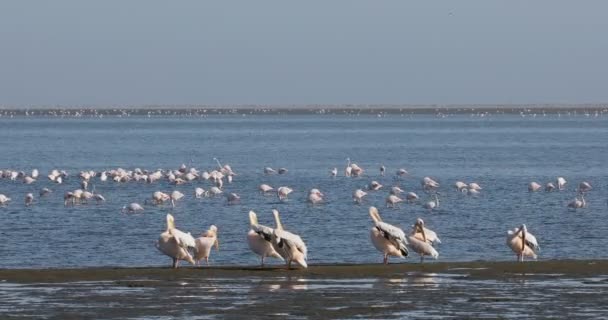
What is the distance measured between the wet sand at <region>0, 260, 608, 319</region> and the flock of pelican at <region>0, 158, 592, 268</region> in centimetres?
55

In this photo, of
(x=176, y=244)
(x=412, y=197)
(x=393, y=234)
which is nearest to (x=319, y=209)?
(x=412, y=197)

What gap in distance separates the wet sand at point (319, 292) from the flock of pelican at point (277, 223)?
1.79 feet

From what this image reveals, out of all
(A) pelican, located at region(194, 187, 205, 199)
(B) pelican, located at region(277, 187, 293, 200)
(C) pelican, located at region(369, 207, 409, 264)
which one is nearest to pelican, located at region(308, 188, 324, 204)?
(B) pelican, located at region(277, 187, 293, 200)

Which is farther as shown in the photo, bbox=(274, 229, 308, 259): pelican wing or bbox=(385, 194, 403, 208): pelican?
bbox=(385, 194, 403, 208): pelican

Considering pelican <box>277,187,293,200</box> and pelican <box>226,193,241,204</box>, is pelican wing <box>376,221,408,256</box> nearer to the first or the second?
pelican <box>226,193,241,204</box>

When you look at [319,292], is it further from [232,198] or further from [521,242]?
[232,198]

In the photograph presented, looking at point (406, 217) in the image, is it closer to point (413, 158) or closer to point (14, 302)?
point (14, 302)

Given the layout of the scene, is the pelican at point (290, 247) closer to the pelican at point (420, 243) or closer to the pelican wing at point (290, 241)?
the pelican wing at point (290, 241)

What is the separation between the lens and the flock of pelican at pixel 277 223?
17.2 meters

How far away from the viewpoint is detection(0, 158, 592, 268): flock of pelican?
56.6 feet

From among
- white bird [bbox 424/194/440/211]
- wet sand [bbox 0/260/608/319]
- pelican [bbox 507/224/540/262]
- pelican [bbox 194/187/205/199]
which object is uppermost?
wet sand [bbox 0/260/608/319]

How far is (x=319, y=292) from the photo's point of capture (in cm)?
1438

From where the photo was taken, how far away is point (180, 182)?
4372cm

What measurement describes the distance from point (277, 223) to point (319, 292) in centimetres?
359
